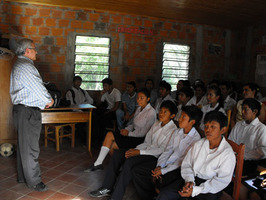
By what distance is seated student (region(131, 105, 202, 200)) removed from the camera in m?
2.39

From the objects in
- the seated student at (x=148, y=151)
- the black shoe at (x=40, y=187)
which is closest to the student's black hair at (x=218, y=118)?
the seated student at (x=148, y=151)

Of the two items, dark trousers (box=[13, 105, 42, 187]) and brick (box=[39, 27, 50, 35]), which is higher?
brick (box=[39, 27, 50, 35])

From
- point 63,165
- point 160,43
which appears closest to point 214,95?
point 63,165

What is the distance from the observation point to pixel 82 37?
5633mm

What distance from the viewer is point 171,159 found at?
2.45 meters

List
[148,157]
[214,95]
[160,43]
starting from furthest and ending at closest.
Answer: [160,43], [214,95], [148,157]

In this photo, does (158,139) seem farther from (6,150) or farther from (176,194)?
(6,150)

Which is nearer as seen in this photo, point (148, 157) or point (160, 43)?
point (148, 157)

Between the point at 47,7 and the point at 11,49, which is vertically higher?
the point at 47,7

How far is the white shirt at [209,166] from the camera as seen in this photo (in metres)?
1.96

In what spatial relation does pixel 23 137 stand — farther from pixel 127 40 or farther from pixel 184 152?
pixel 127 40

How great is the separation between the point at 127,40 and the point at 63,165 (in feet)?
10.7

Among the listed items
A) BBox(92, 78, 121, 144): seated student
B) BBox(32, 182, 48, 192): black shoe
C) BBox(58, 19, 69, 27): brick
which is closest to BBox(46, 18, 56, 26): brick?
BBox(58, 19, 69, 27): brick

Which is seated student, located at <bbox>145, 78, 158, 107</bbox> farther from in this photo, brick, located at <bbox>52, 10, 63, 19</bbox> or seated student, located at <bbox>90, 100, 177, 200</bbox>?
seated student, located at <bbox>90, 100, 177, 200</bbox>
